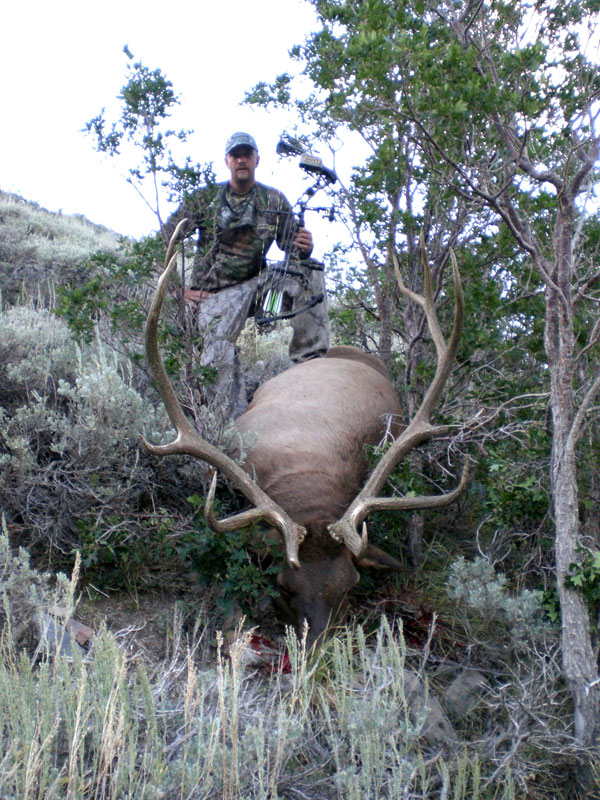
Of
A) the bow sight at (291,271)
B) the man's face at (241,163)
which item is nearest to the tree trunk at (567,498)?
the bow sight at (291,271)

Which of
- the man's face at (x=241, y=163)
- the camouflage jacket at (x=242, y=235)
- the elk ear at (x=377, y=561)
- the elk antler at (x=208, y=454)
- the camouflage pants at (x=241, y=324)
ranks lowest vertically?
the elk ear at (x=377, y=561)

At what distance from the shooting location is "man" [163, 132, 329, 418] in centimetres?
616

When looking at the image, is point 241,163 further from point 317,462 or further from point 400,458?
point 400,458

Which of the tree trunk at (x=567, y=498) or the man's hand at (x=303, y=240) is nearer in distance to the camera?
the tree trunk at (x=567, y=498)

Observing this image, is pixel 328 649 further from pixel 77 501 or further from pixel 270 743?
pixel 77 501

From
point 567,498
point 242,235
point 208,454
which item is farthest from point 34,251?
point 567,498

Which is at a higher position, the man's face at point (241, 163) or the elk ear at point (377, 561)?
the man's face at point (241, 163)

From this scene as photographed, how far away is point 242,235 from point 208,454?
297 cm

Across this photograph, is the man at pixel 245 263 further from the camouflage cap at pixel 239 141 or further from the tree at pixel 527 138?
the tree at pixel 527 138

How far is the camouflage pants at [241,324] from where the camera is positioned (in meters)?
5.86

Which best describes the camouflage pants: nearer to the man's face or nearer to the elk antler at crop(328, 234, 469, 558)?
the man's face

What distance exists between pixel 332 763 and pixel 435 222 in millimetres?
3641

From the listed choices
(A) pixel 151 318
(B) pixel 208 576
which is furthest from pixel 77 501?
(A) pixel 151 318

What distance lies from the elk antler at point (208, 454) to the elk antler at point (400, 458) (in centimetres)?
24
